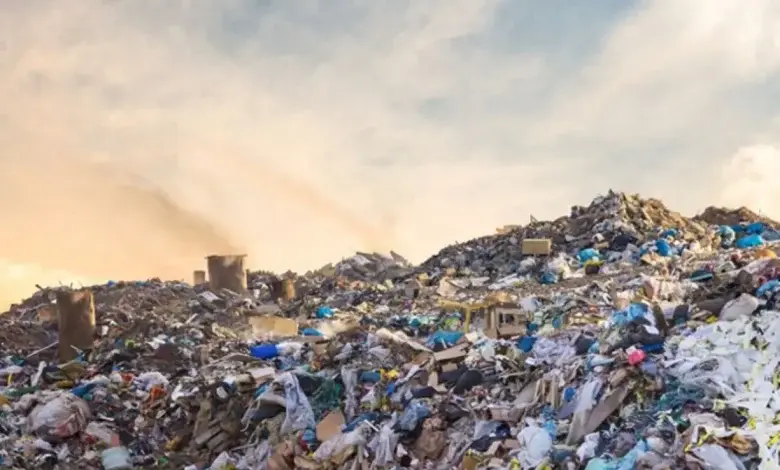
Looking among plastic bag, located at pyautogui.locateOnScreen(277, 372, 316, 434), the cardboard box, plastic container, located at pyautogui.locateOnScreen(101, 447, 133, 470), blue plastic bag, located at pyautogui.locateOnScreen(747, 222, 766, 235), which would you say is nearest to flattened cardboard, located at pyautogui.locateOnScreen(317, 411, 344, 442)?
plastic bag, located at pyautogui.locateOnScreen(277, 372, 316, 434)

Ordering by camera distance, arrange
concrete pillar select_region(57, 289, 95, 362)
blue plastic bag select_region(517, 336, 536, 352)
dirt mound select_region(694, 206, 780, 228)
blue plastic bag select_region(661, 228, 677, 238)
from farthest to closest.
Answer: dirt mound select_region(694, 206, 780, 228)
blue plastic bag select_region(661, 228, 677, 238)
concrete pillar select_region(57, 289, 95, 362)
blue plastic bag select_region(517, 336, 536, 352)

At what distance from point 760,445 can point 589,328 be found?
2811 mm

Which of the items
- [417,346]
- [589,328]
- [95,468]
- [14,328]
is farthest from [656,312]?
[14,328]

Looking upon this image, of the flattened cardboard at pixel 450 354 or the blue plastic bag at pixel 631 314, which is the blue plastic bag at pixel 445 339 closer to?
the flattened cardboard at pixel 450 354

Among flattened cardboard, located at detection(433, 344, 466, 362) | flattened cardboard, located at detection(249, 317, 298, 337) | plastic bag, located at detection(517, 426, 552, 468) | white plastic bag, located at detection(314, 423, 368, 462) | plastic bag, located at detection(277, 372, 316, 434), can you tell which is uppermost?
flattened cardboard, located at detection(249, 317, 298, 337)

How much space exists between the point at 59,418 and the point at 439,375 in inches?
178

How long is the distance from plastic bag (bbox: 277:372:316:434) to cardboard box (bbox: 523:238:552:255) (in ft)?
27.7

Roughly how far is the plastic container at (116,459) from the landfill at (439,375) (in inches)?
1.1

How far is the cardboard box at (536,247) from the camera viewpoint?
50.6 ft

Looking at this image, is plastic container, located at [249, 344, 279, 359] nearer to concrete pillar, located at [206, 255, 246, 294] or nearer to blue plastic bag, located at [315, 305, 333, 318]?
blue plastic bag, located at [315, 305, 333, 318]

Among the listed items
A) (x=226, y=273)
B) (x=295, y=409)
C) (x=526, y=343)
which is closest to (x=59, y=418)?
(x=295, y=409)

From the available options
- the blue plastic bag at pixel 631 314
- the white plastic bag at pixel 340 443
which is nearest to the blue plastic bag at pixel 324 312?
the white plastic bag at pixel 340 443

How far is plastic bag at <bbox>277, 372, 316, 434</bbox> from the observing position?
301 inches

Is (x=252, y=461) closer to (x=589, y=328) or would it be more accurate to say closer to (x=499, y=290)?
(x=589, y=328)
